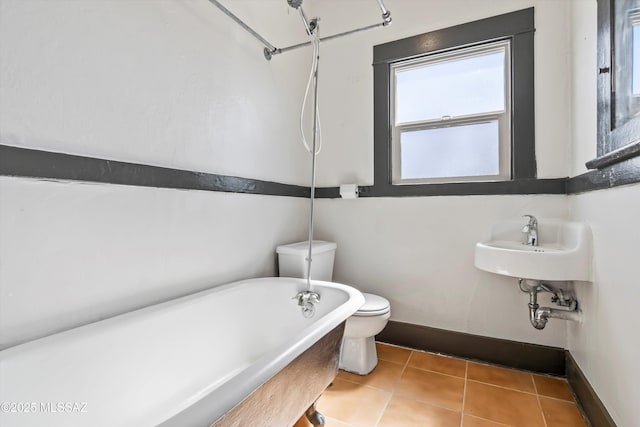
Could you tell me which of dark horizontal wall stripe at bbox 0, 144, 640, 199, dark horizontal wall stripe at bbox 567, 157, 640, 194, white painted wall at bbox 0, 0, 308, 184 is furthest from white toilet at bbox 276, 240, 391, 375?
dark horizontal wall stripe at bbox 567, 157, 640, 194

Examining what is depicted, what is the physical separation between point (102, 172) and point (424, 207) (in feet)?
5.73

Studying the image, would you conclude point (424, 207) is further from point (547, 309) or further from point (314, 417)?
point (314, 417)

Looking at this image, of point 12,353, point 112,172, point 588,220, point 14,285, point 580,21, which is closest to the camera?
point 12,353

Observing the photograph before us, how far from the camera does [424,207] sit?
2.03 metres

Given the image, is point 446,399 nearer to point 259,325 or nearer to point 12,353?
point 259,325

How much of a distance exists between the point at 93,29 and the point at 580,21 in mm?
2155

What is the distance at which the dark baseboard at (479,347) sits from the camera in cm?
172

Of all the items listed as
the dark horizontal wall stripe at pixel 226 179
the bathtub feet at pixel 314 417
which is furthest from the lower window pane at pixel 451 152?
the bathtub feet at pixel 314 417

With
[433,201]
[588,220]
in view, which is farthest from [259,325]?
[588,220]

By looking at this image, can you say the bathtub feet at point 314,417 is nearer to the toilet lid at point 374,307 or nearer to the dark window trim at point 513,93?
the toilet lid at point 374,307

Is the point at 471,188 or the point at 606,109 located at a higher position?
the point at 606,109

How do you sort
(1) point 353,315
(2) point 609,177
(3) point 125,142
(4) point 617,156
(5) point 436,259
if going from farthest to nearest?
(5) point 436,259 → (1) point 353,315 → (3) point 125,142 → (2) point 609,177 → (4) point 617,156

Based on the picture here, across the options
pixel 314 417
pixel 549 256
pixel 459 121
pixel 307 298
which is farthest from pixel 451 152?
pixel 314 417

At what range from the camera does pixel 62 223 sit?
40.3 inches
